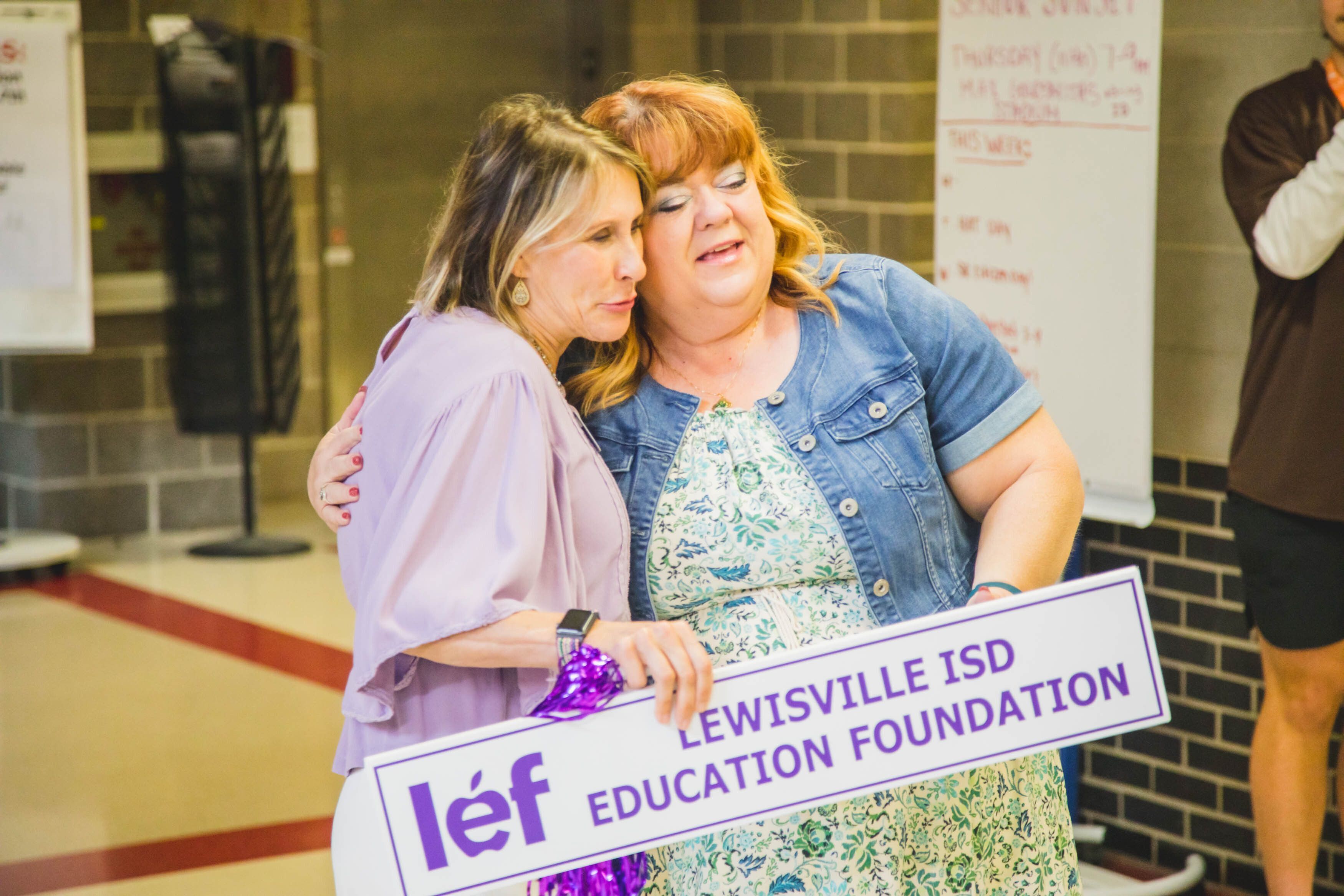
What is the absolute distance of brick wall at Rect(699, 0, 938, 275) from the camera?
4.23 meters

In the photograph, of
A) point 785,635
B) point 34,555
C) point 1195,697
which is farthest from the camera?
point 34,555

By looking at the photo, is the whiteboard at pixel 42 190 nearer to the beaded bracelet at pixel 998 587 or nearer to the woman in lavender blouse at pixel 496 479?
the woman in lavender blouse at pixel 496 479

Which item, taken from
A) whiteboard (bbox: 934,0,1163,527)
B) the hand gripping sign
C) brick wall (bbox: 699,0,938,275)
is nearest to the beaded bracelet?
the hand gripping sign

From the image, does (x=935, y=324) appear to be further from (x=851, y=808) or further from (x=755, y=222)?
(x=851, y=808)

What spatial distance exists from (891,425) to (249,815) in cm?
267

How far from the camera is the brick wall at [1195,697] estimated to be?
3449mm

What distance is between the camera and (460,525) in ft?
5.04

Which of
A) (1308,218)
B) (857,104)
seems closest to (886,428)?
(1308,218)

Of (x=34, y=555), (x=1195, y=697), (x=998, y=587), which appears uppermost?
(x=998, y=587)

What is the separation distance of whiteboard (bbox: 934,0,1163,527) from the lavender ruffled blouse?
1840 mm

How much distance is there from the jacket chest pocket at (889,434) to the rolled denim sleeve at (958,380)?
0.03m

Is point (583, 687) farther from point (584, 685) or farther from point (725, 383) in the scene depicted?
point (725, 383)

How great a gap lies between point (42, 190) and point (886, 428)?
4.81m

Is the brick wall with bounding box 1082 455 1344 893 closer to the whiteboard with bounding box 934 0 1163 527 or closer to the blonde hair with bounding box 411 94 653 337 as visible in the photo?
the whiteboard with bounding box 934 0 1163 527
